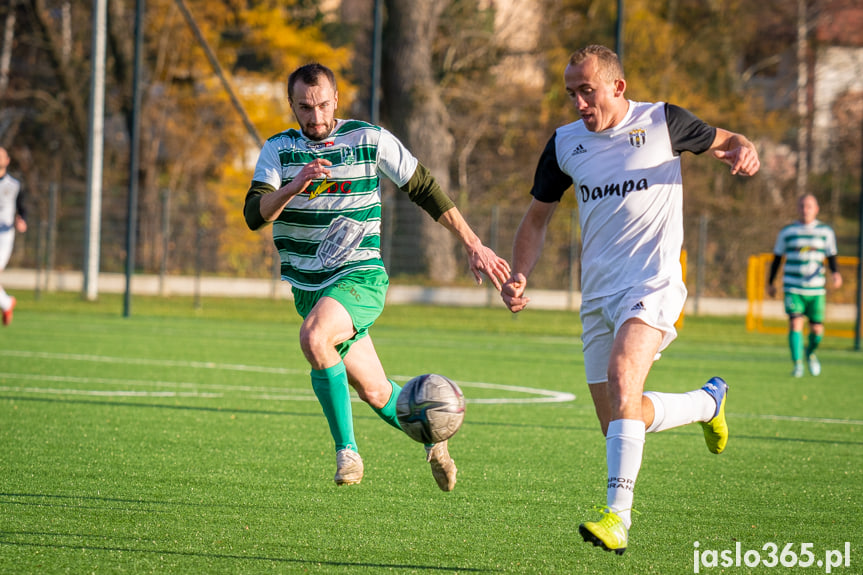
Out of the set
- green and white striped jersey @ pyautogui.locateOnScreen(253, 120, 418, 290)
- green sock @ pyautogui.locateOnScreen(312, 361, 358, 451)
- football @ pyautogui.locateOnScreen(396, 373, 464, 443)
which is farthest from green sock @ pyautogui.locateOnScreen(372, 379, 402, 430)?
green and white striped jersey @ pyautogui.locateOnScreen(253, 120, 418, 290)

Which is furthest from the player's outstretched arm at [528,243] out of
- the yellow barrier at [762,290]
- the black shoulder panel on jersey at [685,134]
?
the yellow barrier at [762,290]

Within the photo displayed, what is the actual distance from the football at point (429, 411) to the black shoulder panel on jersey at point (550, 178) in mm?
1074

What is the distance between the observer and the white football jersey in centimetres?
527

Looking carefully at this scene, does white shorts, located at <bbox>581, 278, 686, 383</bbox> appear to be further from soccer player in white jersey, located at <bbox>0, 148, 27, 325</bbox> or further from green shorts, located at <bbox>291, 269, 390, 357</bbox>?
soccer player in white jersey, located at <bbox>0, 148, 27, 325</bbox>

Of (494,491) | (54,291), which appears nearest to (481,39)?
(54,291)

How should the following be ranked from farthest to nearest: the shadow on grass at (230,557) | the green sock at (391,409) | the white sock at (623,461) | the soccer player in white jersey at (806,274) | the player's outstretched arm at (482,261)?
the soccer player in white jersey at (806,274), the green sock at (391,409), the player's outstretched arm at (482,261), the white sock at (623,461), the shadow on grass at (230,557)

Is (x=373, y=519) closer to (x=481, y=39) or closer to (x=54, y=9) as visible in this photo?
(x=481, y=39)

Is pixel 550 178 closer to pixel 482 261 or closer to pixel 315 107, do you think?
pixel 482 261

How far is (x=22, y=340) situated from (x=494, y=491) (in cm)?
1055

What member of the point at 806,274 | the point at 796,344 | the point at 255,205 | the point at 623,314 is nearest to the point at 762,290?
the point at 806,274

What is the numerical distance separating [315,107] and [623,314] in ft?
6.31

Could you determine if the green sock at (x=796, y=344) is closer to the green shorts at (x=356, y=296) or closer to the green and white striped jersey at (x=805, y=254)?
the green and white striped jersey at (x=805, y=254)

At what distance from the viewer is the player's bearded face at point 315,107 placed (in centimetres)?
575

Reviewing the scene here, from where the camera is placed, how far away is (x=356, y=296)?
591 cm
